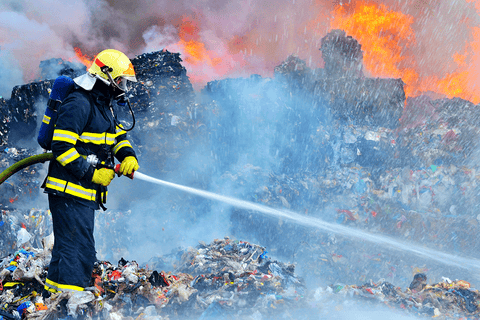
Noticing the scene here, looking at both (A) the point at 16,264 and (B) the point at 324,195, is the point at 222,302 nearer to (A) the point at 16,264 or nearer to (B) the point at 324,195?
(A) the point at 16,264

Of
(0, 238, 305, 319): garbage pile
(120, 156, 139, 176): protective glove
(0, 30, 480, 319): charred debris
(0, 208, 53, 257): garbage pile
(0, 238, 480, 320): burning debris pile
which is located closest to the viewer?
(120, 156, 139, 176): protective glove

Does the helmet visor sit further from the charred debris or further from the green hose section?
the charred debris

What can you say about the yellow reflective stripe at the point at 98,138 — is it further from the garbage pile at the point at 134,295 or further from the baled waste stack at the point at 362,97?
the baled waste stack at the point at 362,97

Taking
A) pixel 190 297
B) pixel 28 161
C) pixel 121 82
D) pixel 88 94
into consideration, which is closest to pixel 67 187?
pixel 28 161

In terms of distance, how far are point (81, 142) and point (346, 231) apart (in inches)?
415

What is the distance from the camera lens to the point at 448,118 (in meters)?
12.0

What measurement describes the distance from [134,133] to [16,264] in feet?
29.1

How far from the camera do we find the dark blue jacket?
1684mm

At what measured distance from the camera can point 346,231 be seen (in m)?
10.2

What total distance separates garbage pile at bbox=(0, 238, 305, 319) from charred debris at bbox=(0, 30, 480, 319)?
119 centimetres

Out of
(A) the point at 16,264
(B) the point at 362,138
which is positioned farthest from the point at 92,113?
(B) the point at 362,138

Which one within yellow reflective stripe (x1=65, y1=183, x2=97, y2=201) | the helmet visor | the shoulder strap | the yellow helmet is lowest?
yellow reflective stripe (x1=65, y1=183, x2=97, y2=201)

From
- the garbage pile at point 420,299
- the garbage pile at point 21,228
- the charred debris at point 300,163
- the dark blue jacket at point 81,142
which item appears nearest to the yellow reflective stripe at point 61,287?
the dark blue jacket at point 81,142

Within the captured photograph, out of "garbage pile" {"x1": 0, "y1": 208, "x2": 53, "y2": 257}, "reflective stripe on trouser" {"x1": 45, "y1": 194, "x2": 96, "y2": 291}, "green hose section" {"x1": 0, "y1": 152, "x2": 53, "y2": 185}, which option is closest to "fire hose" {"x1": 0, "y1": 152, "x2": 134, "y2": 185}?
"green hose section" {"x1": 0, "y1": 152, "x2": 53, "y2": 185}
